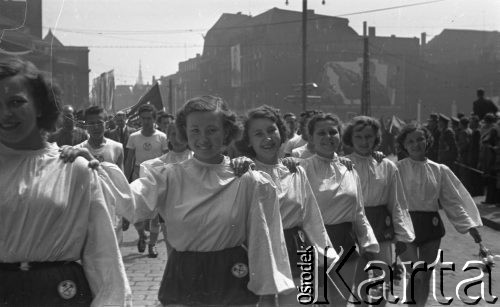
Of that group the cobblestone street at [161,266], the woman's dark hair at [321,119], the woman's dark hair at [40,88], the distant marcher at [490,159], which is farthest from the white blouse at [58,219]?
the distant marcher at [490,159]

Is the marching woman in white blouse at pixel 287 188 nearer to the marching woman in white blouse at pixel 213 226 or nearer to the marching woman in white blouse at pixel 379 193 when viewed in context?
the marching woman in white blouse at pixel 213 226

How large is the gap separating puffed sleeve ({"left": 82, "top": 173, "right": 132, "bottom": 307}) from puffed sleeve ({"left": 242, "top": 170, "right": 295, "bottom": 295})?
0.84 m

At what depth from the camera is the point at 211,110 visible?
3.88 metres

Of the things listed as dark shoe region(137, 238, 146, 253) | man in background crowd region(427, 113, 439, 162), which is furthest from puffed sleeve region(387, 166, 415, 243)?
man in background crowd region(427, 113, 439, 162)

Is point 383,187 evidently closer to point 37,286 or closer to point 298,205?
point 298,205

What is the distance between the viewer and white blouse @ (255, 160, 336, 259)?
16.1 feet

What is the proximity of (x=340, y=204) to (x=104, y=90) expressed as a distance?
7.39 feet

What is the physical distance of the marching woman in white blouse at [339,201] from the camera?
18.5 feet

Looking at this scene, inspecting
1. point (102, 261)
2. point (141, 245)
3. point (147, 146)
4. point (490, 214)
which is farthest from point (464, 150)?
point (102, 261)

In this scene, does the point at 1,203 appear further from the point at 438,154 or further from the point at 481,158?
the point at 438,154

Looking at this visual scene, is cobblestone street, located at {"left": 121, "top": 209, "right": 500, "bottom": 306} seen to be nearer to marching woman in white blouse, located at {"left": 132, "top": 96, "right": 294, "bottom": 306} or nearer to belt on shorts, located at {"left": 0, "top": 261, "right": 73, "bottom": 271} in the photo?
marching woman in white blouse, located at {"left": 132, "top": 96, "right": 294, "bottom": 306}

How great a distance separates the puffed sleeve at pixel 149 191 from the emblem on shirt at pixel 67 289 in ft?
2.53

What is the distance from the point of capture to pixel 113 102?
189 inches

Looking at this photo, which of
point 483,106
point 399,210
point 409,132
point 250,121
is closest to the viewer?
point 250,121
